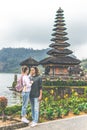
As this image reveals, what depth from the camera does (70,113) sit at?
16.5m

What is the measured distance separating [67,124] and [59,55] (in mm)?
55270

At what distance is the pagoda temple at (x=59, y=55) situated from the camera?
68.2m

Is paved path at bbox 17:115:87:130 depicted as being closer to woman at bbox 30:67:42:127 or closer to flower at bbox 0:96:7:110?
woman at bbox 30:67:42:127

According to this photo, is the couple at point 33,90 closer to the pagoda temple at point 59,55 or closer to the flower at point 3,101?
the flower at point 3,101

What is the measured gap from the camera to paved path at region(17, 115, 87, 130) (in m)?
13.5

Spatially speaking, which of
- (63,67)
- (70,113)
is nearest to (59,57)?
(63,67)

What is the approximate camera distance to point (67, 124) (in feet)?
47.5

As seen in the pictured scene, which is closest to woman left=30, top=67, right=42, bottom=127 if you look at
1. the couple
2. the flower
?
the couple

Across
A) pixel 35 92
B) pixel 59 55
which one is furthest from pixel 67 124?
pixel 59 55

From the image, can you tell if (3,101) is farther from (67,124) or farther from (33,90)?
(67,124)

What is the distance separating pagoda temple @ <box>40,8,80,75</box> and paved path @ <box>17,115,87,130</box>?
171 ft

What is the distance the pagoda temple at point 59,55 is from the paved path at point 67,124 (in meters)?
52.1

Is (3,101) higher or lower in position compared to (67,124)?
higher

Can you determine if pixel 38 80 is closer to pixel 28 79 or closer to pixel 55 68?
pixel 28 79
